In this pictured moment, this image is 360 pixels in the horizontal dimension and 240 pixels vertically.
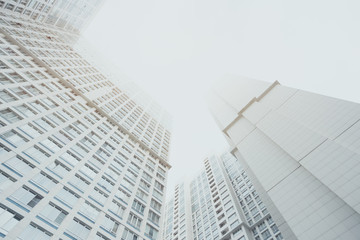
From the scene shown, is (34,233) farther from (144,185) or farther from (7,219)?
(144,185)

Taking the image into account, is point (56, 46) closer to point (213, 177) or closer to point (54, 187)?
point (54, 187)

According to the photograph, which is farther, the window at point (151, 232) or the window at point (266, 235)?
the window at point (266, 235)

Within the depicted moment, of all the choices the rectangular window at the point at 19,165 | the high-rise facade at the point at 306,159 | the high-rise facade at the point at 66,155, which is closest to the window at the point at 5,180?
the high-rise facade at the point at 66,155

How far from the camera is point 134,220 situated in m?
29.7

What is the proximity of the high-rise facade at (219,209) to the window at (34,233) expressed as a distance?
42664 mm

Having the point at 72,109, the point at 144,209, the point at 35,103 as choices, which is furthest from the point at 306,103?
the point at 35,103

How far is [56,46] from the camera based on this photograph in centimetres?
5544

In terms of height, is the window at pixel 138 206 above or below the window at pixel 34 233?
below

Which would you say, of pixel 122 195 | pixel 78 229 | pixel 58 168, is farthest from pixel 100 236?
pixel 58 168

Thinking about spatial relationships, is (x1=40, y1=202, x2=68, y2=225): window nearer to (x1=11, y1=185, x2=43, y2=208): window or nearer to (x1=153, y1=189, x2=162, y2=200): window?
(x1=11, y1=185, x2=43, y2=208): window

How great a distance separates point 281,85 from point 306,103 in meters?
10.1

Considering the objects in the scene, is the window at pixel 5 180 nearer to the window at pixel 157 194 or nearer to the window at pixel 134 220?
the window at pixel 134 220

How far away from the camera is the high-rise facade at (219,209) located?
51.9m

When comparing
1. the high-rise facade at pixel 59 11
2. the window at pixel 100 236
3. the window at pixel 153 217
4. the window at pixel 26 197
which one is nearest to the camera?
the window at pixel 26 197
